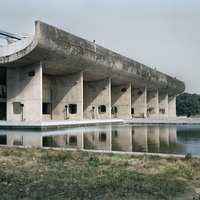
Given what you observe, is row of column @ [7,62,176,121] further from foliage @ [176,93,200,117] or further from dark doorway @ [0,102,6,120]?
Result: foliage @ [176,93,200,117]

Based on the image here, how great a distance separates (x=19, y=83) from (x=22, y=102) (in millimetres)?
1932

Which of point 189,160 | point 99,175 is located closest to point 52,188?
point 99,175

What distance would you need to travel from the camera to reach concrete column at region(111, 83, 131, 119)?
130 feet

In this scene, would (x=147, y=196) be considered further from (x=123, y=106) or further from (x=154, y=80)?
(x=154, y=80)

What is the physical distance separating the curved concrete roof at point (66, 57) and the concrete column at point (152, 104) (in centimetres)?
1355

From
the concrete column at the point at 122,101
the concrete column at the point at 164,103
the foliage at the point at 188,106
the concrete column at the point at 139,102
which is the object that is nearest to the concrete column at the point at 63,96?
the concrete column at the point at 122,101

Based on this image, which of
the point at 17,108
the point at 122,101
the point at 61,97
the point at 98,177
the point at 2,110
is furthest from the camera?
the point at 122,101

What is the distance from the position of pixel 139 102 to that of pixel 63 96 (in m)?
18.7

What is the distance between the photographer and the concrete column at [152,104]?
49750mm

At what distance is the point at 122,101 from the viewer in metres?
40.4

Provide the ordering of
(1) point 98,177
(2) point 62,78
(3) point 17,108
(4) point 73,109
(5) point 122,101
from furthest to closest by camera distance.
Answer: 1. (5) point 122,101
2. (4) point 73,109
3. (2) point 62,78
4. (3) point 17,108
5. (1) point 98,177

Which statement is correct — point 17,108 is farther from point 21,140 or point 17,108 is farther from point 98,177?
point 98,177

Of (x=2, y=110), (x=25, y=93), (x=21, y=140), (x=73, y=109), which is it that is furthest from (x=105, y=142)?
(x=2, y=110)

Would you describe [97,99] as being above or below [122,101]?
above
